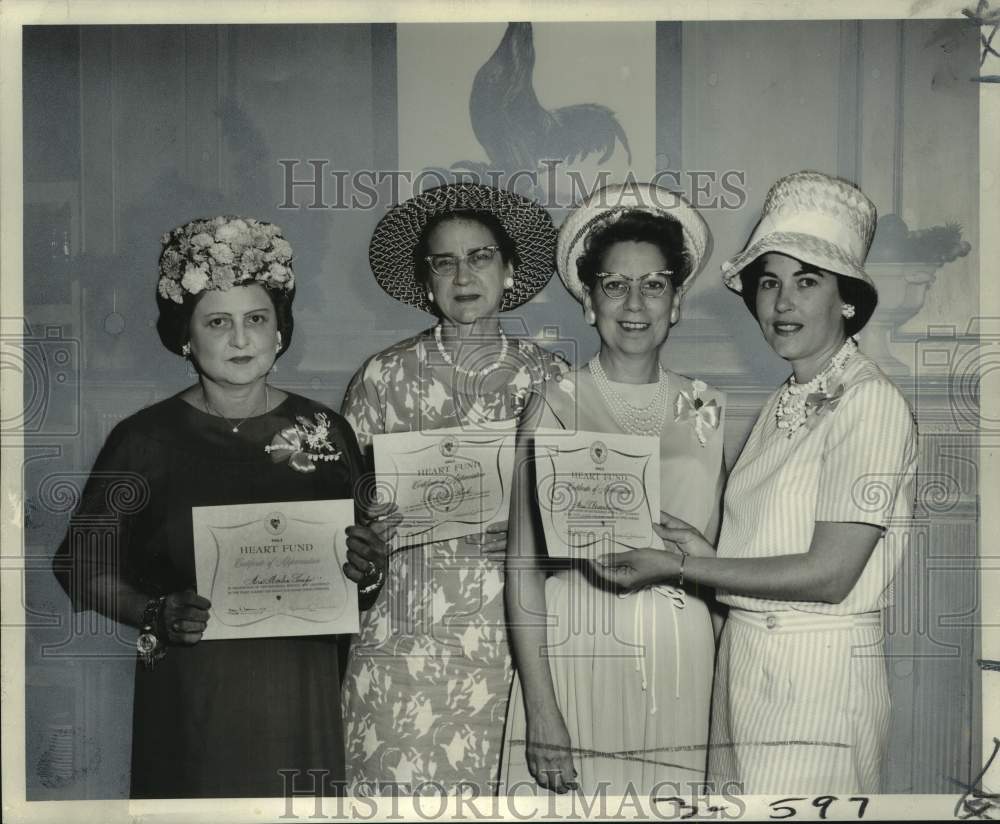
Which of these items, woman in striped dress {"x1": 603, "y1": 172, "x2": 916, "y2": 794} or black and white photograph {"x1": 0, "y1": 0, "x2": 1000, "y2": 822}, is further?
black and white photograph {"x1": 0, "y1": 0, "x2": 1000, "y2": 822}

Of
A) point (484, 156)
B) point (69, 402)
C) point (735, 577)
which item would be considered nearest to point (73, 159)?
point (69, 402)

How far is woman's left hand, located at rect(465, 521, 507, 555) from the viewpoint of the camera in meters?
3.07

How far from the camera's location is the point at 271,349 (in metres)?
3.10

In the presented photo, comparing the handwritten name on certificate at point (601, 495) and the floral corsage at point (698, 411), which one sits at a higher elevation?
the floral corsage at point (698, 411)

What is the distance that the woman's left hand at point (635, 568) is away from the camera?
10.0 ft

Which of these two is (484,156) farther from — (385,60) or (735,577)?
(735,577)

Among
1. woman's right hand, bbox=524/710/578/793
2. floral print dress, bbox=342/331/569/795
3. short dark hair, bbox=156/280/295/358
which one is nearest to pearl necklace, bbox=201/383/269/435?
short dark hair, bbox=156/280/295/358

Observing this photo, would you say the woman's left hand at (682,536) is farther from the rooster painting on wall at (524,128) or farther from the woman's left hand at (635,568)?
the rooster painting on wall at (524,128)

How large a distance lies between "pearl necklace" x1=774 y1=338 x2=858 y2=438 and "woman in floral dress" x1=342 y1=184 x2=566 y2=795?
658 millimetres

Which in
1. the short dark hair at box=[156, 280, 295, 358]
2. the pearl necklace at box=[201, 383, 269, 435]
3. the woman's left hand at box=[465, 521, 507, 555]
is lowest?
the woman's left hand at box=[465, 521, 507, 555]

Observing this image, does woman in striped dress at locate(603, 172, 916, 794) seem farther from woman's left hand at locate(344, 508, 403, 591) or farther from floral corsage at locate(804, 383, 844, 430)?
woman's left hand at locate(344, 508, 403, 591)
